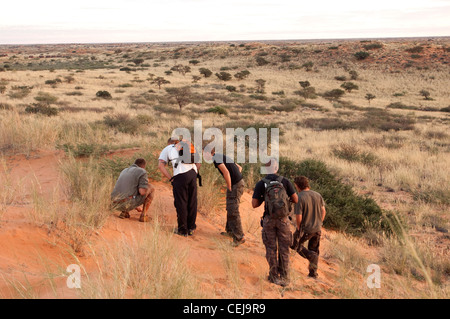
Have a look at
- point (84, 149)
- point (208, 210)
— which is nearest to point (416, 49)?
point (84, 149)

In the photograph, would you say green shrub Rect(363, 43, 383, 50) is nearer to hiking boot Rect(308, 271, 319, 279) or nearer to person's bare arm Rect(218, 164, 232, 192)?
person's bare arm Rect(218, 164, 232, 192)

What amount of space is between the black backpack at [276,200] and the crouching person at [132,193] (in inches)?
94.3

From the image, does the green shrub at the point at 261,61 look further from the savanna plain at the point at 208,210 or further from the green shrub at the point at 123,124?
the green shrub at the point at 123,124

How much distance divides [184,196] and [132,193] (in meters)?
0.94

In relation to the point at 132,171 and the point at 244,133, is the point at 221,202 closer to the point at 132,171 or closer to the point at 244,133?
the point at 132,171

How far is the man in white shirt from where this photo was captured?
5.95 m

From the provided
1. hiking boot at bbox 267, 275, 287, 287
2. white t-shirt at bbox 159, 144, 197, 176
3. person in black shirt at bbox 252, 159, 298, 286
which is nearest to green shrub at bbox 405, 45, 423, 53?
white t-shirt at bbox 159, 144, 197, 176

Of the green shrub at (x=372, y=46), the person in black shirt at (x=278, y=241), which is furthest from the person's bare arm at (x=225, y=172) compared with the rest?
the green shrub at (x=372, y=46)

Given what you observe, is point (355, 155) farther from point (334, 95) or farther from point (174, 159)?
point (334, 95)

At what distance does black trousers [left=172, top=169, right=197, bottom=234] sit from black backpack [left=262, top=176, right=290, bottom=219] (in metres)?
1.60
